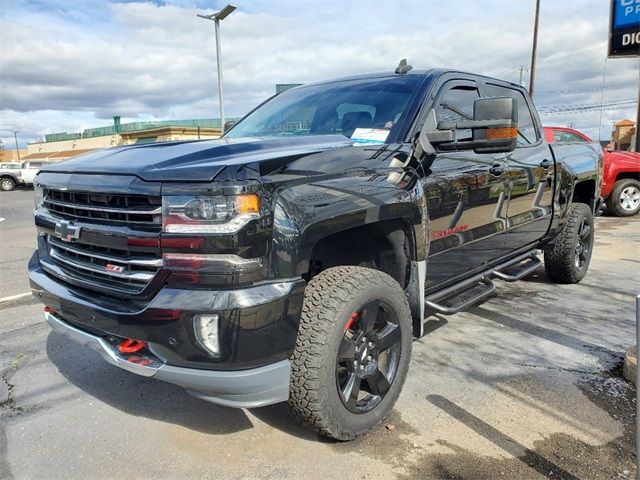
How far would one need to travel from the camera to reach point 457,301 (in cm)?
381

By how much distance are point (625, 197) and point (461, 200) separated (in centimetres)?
945

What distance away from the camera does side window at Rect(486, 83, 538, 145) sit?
4504mm

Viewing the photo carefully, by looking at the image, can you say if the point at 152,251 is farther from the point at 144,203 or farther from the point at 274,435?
the point at 274,435

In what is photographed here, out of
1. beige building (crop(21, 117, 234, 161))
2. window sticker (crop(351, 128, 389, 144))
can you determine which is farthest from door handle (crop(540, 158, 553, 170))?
beige building (crop(21, 117, 234, 161))

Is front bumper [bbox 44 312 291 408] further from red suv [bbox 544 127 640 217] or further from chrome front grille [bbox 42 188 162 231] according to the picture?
red suv [bbox 544 127 640 217]

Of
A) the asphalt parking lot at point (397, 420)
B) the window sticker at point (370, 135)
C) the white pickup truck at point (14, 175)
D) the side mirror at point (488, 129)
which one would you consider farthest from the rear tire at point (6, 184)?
the side mirror at point (488, 129)

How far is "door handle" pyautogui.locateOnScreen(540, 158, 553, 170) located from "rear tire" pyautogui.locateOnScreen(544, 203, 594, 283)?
35.0 inches

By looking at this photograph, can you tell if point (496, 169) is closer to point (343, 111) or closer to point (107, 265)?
point (343, 111)

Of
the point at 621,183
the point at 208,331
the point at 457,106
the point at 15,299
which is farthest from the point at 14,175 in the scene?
the point at 208,331

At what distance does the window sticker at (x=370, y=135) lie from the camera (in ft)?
9.91

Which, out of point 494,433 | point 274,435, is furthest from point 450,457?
point 274,435

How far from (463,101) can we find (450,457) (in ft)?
8.02

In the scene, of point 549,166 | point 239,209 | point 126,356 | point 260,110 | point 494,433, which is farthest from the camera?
point 549,166

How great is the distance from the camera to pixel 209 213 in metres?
2.12
